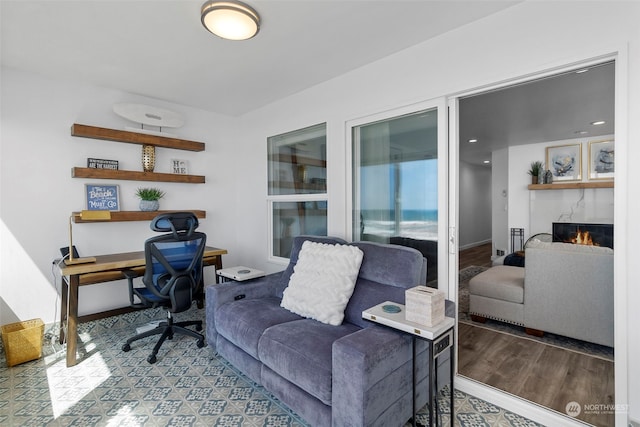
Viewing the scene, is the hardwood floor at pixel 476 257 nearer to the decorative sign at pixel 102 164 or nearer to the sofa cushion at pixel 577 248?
the sofa cushion at pixel 577 248

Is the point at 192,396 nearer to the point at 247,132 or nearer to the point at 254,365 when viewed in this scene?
the point at 254,365

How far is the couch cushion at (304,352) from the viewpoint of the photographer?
1.55m

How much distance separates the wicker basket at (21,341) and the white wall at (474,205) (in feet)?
25.4

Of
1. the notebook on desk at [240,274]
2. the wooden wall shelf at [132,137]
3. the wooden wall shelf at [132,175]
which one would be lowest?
the notebook on desk at [240,274]

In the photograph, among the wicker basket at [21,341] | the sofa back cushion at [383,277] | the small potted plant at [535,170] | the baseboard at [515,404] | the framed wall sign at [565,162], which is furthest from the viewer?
the small potted plant at [535,170]

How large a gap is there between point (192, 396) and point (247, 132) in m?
3.04

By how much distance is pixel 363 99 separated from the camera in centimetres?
265

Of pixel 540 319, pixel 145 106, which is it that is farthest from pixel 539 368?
pixel 145 106

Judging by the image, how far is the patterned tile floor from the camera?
5.92 ft

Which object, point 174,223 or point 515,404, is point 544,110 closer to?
Answer: point 515,404

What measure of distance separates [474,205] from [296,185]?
22.0 feet

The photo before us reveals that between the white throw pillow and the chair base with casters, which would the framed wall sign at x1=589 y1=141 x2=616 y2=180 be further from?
the chair base with casters

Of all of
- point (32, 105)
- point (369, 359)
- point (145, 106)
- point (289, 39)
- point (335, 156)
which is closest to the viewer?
point (369, 359)

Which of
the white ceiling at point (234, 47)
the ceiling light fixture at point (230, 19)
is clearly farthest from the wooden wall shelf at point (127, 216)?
the ceiling light fixture at point (230, 19)
